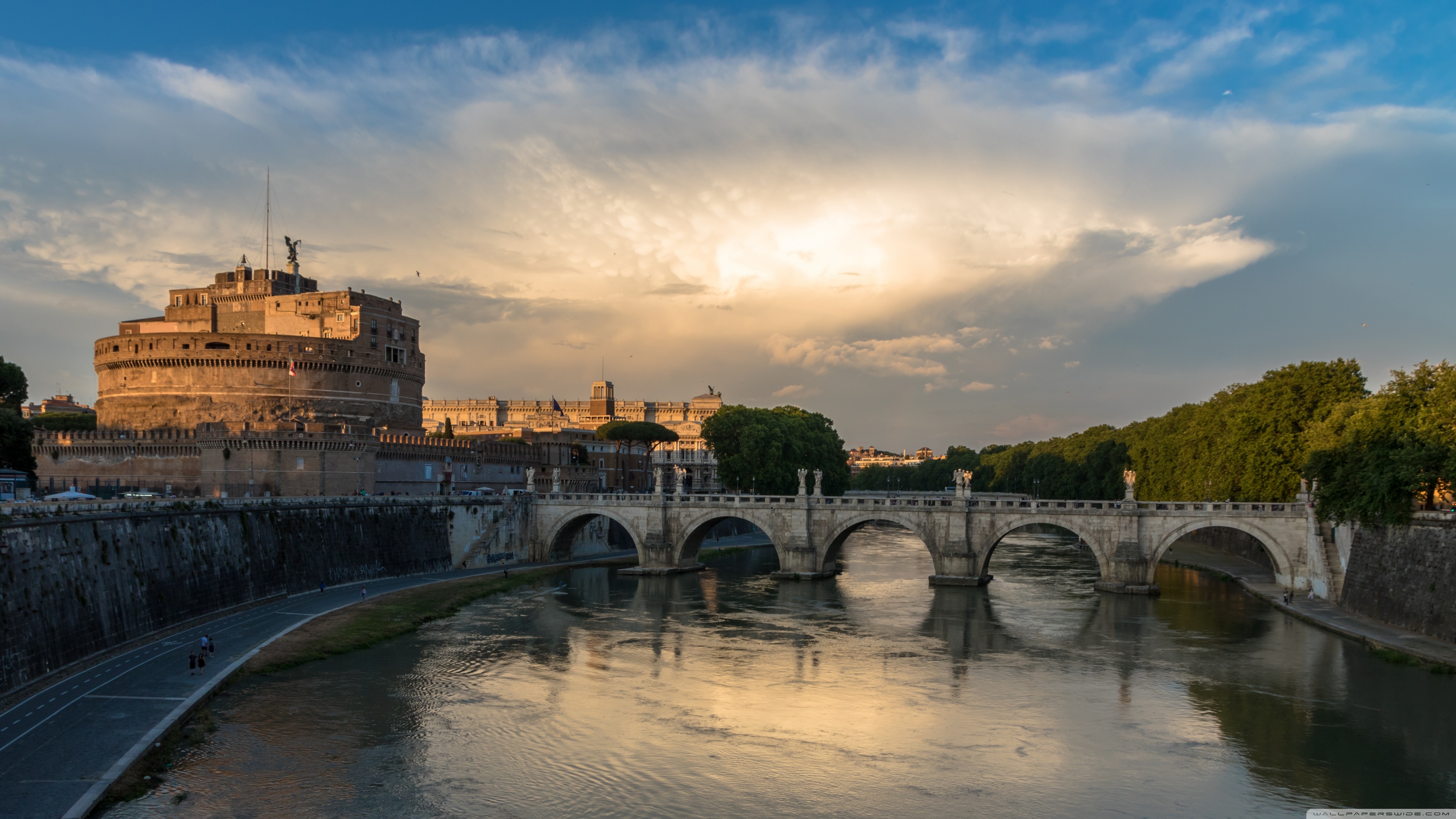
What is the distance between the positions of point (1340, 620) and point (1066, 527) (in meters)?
16.0

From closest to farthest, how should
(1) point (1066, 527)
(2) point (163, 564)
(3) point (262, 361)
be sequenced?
(2) point (163, 564) < (1) point (1066, 527) < (3) point (262, 361)

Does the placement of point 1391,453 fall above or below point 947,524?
above

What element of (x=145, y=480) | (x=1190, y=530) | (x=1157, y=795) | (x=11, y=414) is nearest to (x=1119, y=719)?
(x=1157, y=795)

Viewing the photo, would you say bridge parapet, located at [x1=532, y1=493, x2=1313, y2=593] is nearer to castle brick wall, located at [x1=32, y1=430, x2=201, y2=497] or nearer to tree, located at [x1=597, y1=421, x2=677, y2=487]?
castle brick wall, located at [x1=32, y1=430, x2=201, y2=497]

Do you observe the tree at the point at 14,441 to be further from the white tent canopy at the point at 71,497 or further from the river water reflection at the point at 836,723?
the river water reflection at the point at 836,723

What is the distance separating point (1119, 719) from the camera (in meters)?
33.0

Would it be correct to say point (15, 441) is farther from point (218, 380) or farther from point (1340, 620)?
point (1340, 620)

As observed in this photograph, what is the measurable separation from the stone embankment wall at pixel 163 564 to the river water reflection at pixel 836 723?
19.8 ft

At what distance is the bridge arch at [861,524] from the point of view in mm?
63594

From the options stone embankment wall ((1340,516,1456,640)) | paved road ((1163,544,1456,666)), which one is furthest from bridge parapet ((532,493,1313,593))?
stone embankment wall ((1340,516,1456,640))

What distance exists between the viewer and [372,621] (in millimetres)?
47219

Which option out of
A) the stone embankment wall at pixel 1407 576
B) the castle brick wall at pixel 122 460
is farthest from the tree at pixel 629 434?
the stone embankment wall at pixel 1407 576

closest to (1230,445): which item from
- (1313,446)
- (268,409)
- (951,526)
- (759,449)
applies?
(1313,446)

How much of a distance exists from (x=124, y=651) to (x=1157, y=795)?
1362 inches
